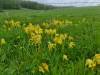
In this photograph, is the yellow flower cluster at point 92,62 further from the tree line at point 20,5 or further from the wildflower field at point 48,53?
the tree line at point 20,5

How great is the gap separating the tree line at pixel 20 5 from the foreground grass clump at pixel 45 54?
1058cm

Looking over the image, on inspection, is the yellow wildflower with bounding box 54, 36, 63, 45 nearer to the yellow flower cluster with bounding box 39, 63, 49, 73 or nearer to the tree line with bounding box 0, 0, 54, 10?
the yellow flower cluster with bounding box 39, 63, 49, 73

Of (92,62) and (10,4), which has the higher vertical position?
(92,62)

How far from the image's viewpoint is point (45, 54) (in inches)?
194

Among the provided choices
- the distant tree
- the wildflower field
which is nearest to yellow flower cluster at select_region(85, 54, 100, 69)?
the wildflower field

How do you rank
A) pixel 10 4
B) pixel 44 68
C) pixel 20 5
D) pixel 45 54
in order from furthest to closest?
pixel 20 5 → pixel 10 4 → pixel 45 54 → pixel 44 68

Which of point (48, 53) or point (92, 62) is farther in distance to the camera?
point (48, 53)

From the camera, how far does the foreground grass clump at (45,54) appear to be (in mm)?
4422

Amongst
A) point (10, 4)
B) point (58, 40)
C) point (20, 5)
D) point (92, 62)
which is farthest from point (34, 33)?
point (20, 5)

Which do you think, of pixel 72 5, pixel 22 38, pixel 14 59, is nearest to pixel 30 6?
pixel 72 5

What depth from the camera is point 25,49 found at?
205 inches

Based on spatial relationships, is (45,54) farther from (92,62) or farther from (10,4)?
(10,4)

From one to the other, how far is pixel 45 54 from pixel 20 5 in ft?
42.2

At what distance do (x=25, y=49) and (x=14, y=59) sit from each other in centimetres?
29
